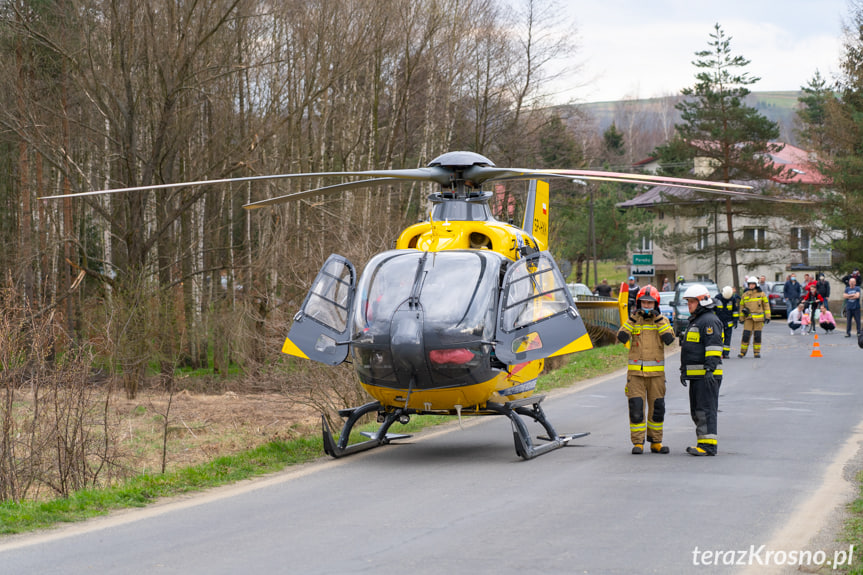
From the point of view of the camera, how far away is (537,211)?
53.4 feet

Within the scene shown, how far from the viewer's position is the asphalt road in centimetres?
678

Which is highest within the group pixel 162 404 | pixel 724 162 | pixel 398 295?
pixel 724 162

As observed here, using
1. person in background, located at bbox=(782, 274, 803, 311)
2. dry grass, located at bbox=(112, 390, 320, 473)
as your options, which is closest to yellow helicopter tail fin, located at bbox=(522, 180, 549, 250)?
dry grass, located at bbox=(112, 390, 320, 473)

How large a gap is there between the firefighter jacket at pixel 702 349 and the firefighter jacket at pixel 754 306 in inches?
543

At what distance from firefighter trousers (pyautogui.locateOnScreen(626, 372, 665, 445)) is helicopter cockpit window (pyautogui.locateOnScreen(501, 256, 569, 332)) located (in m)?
1.39

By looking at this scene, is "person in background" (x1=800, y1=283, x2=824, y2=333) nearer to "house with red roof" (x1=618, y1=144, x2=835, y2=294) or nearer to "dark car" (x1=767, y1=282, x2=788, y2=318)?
"house with red roof" (x1=618, y1=144, x2=835, y2=294)

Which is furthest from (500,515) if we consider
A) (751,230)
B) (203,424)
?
(751,230)

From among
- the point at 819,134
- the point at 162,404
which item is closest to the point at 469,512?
the point at 162,404

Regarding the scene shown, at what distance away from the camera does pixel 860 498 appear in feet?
28.8

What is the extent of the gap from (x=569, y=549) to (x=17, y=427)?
25.0ft

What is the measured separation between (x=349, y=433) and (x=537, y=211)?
6.01 meters

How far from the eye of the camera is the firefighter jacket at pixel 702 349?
11.4 metres

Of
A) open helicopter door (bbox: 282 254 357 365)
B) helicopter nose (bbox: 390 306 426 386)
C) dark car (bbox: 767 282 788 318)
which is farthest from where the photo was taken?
dark car (bbox: 767 282 788 318)

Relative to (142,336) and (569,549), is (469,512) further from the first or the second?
(142,336)
